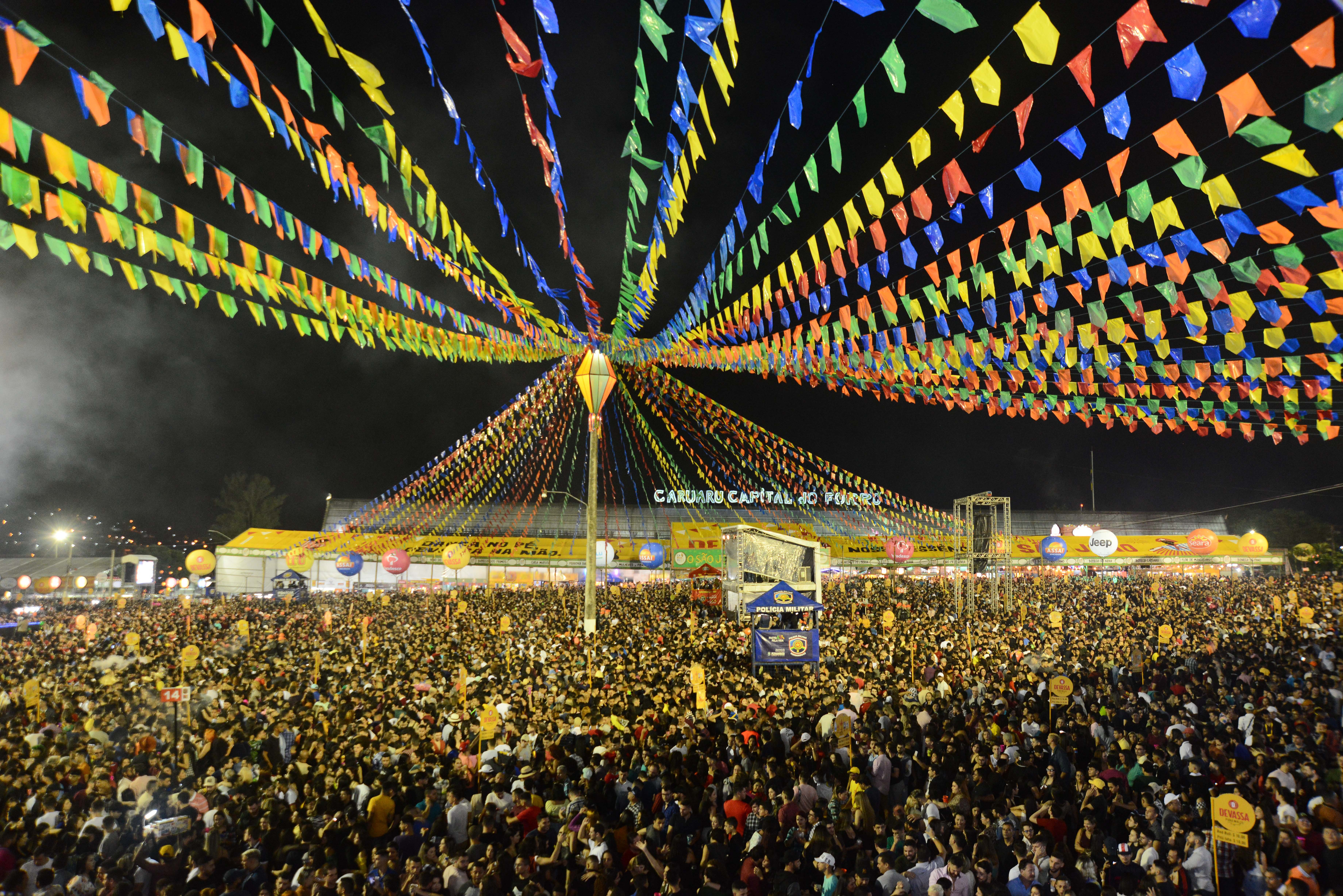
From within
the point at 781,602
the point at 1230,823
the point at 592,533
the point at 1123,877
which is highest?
the point at 592,533

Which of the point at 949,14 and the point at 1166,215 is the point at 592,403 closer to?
the point at 1166,215

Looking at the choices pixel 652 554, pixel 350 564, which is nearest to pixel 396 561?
pixel 350 564

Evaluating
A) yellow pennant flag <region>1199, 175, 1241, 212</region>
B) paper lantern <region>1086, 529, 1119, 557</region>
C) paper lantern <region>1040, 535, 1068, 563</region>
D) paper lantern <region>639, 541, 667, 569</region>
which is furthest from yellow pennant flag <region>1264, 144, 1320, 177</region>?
paper lantern <region>1086, 529, 1119, 557</region>

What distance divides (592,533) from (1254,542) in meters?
28.3

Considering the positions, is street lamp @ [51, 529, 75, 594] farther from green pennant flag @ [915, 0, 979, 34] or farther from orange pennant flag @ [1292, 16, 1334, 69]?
orange pennant flag @ [1292, 16, 1334, 69]

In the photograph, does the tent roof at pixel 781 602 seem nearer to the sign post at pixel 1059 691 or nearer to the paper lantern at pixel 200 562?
the sign post at pixel 1059 691

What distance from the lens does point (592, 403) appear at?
19.0 m

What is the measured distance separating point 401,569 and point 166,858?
22.3m

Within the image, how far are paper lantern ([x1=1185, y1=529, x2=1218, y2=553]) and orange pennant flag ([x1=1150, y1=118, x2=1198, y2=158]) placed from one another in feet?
109

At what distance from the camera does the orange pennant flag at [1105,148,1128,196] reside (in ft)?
16.8

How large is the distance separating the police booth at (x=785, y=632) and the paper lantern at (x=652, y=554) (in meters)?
10.0

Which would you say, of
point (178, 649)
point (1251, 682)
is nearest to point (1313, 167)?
point (1251, 682)

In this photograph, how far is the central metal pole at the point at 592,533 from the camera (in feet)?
61.8

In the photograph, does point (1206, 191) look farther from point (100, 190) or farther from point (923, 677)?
point (923, 677)
